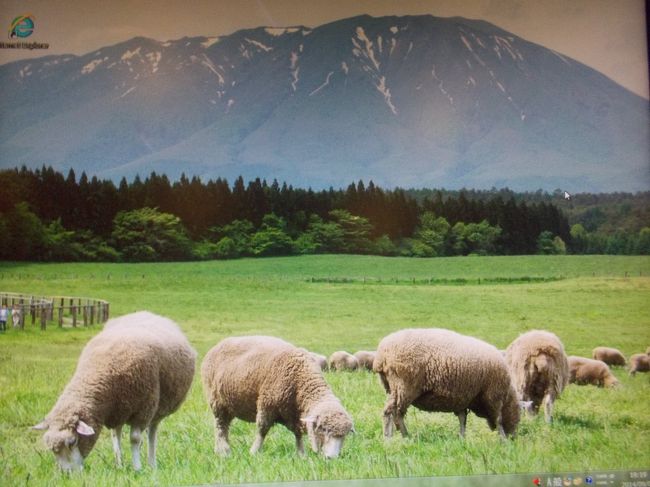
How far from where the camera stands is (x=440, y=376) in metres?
4.88

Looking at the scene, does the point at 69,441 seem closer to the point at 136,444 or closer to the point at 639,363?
the point at 136,444

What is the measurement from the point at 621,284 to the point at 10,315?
4.48 meters

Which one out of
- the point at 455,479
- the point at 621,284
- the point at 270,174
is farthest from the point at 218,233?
the point at 621,284

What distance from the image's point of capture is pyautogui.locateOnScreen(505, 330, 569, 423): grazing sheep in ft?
17.8

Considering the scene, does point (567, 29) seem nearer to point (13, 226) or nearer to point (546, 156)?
point (546, 156)

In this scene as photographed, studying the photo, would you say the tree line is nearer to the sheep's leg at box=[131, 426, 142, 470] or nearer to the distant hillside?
the distant hillside

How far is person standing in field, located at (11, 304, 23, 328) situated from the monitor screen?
1 centimetres

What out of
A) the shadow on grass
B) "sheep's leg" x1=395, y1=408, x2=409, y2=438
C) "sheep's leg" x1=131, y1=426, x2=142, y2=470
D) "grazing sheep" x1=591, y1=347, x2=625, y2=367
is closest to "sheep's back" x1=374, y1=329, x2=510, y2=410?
"sheep's leg" x1=395, y1=408, x2=409, y2=438

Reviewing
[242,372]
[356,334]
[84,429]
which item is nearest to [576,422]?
[356,334]

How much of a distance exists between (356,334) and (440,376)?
2.95 ft

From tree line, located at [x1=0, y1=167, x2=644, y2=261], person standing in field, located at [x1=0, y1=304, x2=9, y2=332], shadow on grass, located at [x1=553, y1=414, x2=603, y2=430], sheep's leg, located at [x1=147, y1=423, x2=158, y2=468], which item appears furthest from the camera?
shadow on grass, located at [x1=553, y1=414, x2=603, y2=430]

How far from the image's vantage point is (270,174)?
5.75m

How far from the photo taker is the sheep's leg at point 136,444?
Result: 4312 mm

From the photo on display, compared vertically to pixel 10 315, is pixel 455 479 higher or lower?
lower
